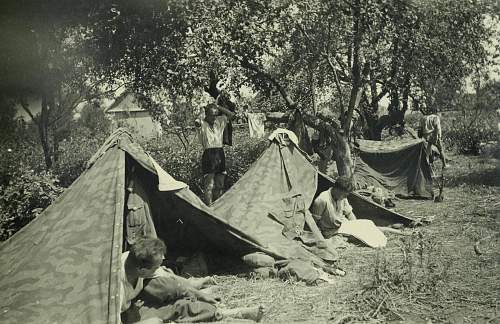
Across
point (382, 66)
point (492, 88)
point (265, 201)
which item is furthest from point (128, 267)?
point (492, 88)

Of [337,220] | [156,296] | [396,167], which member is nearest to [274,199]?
[337,220]

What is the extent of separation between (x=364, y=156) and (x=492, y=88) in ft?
30.2

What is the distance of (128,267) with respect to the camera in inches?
153

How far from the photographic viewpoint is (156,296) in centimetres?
395

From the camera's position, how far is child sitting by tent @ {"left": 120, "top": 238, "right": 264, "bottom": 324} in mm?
3666

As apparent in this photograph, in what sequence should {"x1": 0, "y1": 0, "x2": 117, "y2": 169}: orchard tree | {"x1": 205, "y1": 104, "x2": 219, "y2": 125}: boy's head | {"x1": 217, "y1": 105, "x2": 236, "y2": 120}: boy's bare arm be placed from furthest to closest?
{"x1": 217, "y1": 105, "x2": 236, "y2": 120}: boy's bare arm < {"x1": 205, "y1": 104, "x2": 219, "y2": 125}: boy's head < {"x1": 0, "y1": 0, "x2": 117, "y2": 169}: orchard tree

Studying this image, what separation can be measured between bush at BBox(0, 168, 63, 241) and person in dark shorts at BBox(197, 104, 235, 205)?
2.59 meters

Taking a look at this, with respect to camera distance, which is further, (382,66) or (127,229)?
(382,66)

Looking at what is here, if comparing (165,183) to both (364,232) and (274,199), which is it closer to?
(274,199)

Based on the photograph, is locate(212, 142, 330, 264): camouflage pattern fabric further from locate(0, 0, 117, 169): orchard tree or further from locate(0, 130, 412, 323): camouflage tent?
locate(0, 0, 117, 169): orchard tree

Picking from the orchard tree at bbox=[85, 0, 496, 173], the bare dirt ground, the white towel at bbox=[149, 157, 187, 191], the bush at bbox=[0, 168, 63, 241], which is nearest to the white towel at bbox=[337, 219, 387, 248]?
the bare dirt ground

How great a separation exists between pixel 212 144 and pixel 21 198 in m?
3.24

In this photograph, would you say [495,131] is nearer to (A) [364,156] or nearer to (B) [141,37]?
(A) [364,156]

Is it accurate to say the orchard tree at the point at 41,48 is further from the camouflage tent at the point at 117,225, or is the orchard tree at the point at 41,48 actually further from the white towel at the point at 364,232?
the white towel at the point at 364,232
